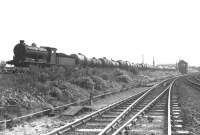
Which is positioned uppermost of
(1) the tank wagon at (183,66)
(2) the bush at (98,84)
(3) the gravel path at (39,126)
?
(1) the tank wagon at (183,66)

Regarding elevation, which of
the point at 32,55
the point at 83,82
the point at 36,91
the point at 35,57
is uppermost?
the point at 32,55

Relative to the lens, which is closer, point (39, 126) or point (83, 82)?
point (39, 126)

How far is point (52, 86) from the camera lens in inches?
653

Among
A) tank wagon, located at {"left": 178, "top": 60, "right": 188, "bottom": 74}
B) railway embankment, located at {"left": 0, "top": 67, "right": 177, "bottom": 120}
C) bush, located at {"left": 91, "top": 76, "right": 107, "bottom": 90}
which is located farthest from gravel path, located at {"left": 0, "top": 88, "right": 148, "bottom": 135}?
tank wagon, located at {"left": 178, "top": 60, "right": 188, "bottom": 74}

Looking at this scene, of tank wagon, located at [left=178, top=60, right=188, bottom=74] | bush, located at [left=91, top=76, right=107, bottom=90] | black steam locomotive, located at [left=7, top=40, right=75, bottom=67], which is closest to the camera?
black steam locomotive, located at [left=7, top=40, right=75, bottom=67]

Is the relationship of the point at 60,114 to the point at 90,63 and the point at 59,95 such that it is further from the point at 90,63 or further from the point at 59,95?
the point at 90,63

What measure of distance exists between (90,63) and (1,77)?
20591 millimetres

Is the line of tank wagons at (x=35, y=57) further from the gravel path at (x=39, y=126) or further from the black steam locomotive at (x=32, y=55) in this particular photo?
the gravel path at (x=39, y=126)

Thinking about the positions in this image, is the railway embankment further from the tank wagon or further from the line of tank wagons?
the tank wagon

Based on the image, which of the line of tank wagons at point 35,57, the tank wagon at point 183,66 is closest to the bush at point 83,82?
the line of tank wagons at point 35,57

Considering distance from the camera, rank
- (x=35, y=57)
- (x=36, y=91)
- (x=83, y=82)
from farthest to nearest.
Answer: (x=83, y=82), (x=35, y=57), (x=36, y=91)

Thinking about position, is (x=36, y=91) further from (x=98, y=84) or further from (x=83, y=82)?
(x=98, y=84)

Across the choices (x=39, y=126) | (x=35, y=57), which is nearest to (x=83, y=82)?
(x=35, y=57)

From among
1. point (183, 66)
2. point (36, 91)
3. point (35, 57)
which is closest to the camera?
point (36, 91)
